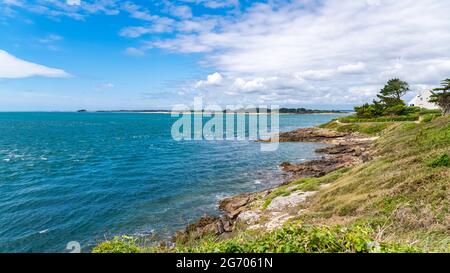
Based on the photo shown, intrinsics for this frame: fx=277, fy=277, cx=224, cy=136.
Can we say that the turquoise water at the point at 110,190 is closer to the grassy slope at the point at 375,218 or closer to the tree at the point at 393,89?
the grassy slope at the point at 375,218

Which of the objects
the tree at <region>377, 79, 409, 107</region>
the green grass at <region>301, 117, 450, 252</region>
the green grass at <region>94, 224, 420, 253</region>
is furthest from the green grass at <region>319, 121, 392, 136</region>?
the green grass at <region>94, 224, 420, 253</region>

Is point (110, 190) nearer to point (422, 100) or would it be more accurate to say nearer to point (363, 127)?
point (363, 127)

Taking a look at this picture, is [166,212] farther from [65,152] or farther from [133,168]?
[65,152]

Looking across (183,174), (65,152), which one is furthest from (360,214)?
(65,152)

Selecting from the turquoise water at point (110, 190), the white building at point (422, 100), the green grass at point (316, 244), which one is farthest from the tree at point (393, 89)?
the green grass at point (316, 244)

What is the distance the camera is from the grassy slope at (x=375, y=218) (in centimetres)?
542

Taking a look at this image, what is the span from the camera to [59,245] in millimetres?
17812

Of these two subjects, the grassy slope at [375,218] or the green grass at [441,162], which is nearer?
the grassy slope at [375,218]

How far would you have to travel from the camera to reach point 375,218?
10.7 m

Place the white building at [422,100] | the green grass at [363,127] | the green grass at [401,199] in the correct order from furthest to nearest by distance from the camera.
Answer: the white building at [422,100] < the green grass at [363,127] < the green grass at [401,199]

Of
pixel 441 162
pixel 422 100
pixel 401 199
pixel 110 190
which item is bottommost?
pixel 110 190

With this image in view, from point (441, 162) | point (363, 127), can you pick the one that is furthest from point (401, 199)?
point (363, 127)
